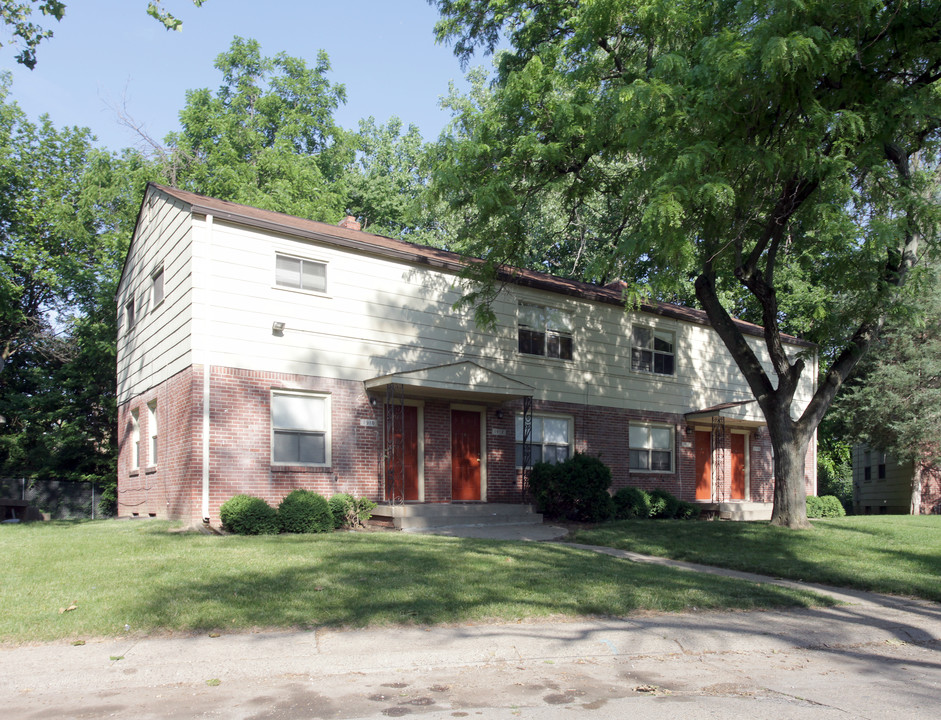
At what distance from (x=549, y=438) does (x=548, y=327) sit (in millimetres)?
2804

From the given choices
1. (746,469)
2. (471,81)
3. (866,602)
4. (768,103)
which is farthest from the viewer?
(471,81)

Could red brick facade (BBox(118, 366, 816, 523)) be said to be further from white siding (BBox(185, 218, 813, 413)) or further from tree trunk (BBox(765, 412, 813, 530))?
tree trunk (BBox(765, 412, 813, 530))

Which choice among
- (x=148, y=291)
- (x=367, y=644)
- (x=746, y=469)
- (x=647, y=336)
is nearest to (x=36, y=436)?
(x=148, y=291)

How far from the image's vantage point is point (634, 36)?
15.4 meters

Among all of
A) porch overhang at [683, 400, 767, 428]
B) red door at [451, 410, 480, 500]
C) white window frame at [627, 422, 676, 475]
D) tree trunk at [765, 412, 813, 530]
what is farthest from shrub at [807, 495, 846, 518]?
red door at [451, 410, 480, 500]

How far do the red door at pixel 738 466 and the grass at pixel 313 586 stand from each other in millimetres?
14012

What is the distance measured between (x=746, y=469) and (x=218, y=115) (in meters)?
27.3

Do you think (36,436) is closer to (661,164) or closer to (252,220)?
(252,220)

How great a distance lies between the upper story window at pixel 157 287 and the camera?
17469mm

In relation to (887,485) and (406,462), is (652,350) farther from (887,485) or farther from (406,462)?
(887,485)

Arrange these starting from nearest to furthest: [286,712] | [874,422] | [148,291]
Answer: [286,712] < [148,291] < [874,422]

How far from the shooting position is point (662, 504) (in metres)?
20.5

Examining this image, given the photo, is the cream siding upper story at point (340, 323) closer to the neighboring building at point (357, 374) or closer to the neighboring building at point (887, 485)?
the neighboring building at point (357, 374)

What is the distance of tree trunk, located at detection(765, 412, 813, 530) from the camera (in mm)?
15242
